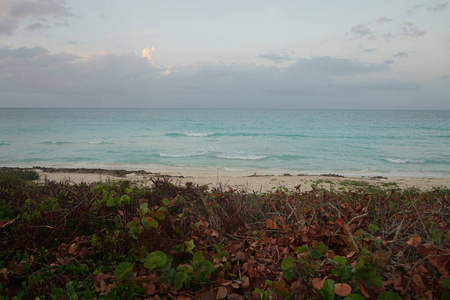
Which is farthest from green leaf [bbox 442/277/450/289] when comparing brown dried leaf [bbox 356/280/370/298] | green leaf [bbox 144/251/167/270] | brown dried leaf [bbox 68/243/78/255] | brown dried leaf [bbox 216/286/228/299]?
brown dried leaf [bbox 68/243/78/255]

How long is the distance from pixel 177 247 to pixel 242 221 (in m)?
0.87

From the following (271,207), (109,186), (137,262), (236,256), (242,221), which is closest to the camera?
(236,256)

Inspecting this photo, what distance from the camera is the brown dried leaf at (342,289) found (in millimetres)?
1664

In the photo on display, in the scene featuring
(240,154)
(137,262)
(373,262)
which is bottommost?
(240,154)

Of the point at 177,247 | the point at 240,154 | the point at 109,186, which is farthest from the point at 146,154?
the point at 177,247

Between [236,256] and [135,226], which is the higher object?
[135,226]

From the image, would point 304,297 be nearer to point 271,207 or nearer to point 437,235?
point 437,235

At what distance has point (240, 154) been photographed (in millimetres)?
28703

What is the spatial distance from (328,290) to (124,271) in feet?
4.43

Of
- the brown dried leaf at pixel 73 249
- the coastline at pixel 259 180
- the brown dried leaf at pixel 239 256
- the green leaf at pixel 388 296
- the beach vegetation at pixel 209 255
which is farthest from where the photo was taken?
the coastline at pixel 259 180

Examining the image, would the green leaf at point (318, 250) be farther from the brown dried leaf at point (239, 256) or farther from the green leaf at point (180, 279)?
the green leaf at point (180, 279)

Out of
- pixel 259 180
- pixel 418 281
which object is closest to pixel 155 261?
pixel 418 281

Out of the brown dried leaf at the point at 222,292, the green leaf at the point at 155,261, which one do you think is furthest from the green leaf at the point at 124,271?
the brown dried leaf at the point at 222,292

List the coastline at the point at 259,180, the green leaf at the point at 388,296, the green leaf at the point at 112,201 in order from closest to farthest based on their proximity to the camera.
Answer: the green leaf at the point at 388,296
the green leaf at the point at 112,201
the coastline at the point at 259,180
